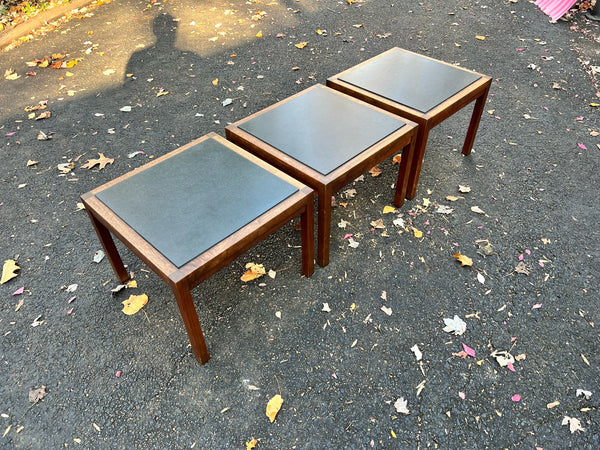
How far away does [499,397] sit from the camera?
172 cm

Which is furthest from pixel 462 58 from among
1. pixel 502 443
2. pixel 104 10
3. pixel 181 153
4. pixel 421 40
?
pixel 104 10

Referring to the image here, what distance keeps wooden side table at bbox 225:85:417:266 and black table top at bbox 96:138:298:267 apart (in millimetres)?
141

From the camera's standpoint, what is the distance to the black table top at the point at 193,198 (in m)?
1.61

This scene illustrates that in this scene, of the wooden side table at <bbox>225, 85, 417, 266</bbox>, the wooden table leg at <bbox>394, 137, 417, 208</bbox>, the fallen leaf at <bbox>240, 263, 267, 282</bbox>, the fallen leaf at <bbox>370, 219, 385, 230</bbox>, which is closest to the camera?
the wooden side table at <bbox>225, 85, 417, 266</bbox>

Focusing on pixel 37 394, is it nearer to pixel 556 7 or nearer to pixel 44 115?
pixel 44 115

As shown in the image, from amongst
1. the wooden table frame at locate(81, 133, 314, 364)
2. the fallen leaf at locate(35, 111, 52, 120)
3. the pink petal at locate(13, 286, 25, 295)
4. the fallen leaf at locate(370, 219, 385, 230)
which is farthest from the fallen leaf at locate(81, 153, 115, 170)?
the fallen leaf at locate(370, 219, 385, 230)

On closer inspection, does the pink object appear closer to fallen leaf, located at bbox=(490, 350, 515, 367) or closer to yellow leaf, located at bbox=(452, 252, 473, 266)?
yellow leaf, located at bbox=(452, 252, 473, 266)

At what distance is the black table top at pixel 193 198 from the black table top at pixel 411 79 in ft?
3.31

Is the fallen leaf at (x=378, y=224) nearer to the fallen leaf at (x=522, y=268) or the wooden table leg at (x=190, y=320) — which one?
the fallen leaf at (x=522, y=268)

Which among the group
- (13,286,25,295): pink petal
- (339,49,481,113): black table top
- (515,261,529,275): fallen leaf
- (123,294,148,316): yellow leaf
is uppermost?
(339,49,481,113): black table top

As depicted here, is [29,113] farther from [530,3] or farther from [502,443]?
[530,3]

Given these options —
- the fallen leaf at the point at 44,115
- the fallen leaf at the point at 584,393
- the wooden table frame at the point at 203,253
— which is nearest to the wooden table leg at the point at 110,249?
the wooden table frame at the point at 203,253

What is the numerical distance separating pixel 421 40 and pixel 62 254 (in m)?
4.05

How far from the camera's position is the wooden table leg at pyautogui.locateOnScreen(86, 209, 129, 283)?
1.91 metres
